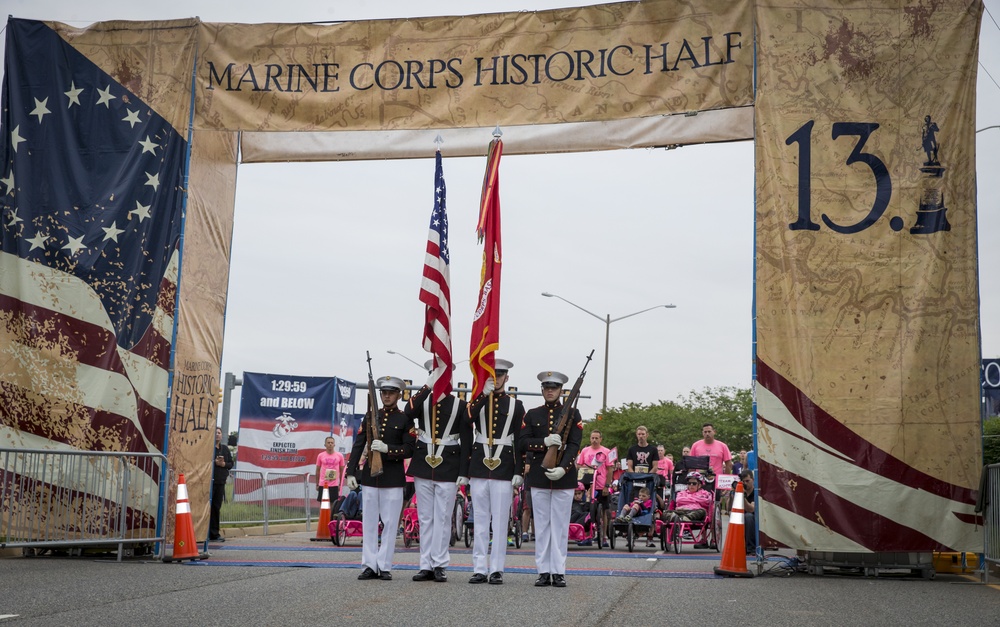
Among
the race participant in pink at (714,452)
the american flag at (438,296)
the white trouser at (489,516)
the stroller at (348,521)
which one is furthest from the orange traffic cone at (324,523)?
the white trouser at (489,516)

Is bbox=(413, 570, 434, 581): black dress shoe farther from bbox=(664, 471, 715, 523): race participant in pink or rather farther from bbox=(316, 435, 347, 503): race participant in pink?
bbox=(316, 435, 347, 503): race participant in pink

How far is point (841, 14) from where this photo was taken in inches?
472

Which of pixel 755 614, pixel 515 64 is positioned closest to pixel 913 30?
pixel 515 64

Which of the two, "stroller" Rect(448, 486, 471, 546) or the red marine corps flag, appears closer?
the red marine corps flag

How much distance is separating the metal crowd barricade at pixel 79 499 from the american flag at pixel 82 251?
0.40 meters

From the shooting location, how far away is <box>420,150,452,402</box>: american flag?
10830 millimetres

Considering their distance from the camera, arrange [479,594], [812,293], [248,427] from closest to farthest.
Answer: [479,594] < [812,293] < [248,427]

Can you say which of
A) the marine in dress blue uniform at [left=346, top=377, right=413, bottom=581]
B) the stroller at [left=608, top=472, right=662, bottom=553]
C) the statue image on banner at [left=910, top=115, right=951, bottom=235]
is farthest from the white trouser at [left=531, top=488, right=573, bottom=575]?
the stroller at [left=608, top=472, right=662, bottom=553]

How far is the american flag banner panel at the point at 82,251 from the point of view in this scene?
1241 cm

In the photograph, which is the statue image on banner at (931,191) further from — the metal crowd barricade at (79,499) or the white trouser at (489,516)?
the metal crowd barricade at (79,499)

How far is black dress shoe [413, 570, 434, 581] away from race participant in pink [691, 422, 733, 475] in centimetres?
811

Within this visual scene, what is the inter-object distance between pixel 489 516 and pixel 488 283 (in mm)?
2434

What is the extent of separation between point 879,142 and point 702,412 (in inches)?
1774

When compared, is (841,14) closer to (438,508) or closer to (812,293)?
(812,293)
